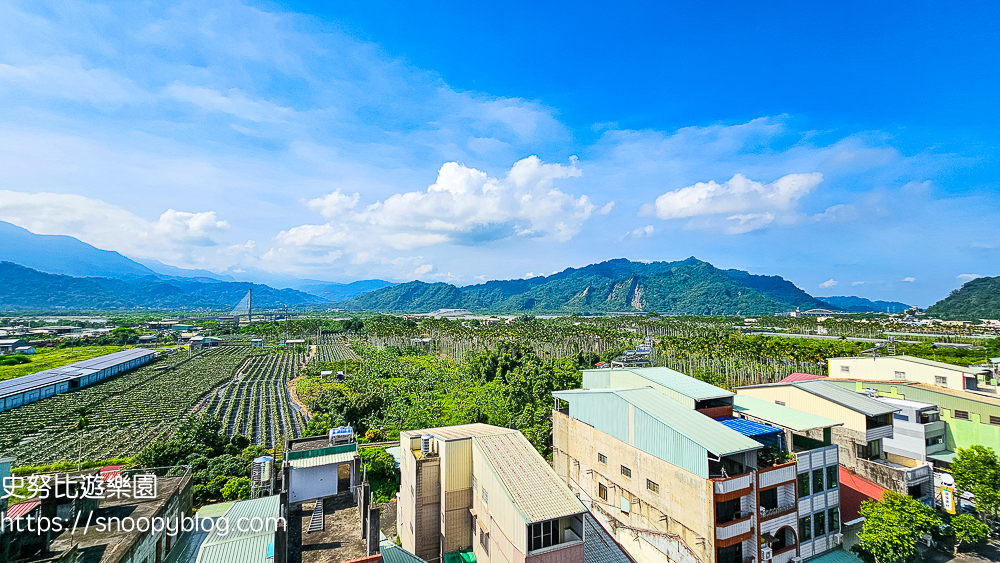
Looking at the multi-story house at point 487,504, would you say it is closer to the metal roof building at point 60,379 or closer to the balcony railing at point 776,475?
the balcony railing at point 776,475

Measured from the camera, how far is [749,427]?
18.5 meters

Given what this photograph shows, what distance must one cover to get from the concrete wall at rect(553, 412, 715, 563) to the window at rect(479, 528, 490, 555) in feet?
23.5

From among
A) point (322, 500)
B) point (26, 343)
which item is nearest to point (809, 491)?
point (322, 500)

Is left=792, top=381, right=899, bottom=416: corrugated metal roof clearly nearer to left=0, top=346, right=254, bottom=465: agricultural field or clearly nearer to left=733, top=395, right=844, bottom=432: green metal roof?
left=733, top=395, right=844, bottom=432: green metal roof

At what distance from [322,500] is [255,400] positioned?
1579 inches

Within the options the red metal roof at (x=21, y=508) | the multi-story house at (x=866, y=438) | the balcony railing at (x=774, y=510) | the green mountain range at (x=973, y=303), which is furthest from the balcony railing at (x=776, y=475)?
the green mountain range at (x=973, y=303)

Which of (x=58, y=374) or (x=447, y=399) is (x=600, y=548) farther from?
(x=58, y=374)

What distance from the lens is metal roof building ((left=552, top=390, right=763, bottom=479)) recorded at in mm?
15664

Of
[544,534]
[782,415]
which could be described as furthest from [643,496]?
[782,415]

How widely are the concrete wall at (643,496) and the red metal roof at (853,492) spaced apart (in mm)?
9651

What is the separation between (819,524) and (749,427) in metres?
4.85

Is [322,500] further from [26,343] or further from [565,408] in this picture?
[26,343]

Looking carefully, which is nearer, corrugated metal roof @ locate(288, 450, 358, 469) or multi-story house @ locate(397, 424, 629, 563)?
multi-story house @ locate(397, 424, 629, 563)

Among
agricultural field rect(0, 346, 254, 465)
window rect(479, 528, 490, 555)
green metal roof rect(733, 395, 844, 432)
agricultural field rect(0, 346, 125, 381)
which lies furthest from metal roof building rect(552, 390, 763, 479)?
agricultural field rect(0, 346, 125, 381)
